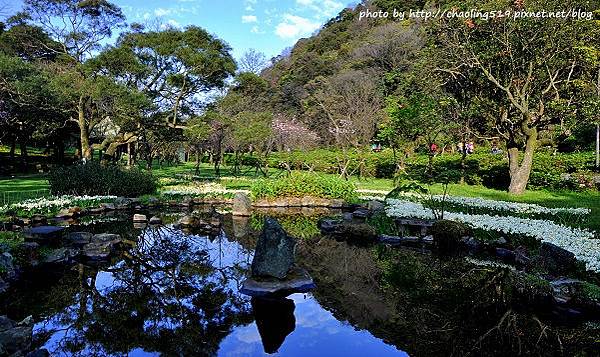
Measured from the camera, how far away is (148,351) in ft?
16.0

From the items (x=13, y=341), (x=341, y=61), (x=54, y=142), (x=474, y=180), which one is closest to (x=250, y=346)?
(x=13, y=341)

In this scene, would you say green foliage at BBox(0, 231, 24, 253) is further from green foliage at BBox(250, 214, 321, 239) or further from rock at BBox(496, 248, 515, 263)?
rock at BBox(496, 248, 515, 263)

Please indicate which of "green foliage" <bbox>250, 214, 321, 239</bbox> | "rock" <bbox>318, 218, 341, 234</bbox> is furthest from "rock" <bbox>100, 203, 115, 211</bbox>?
"rock" <bbox>318, 218, 341, 234</bbox>

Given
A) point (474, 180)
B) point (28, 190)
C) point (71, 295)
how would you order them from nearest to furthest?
point (71, 295)
point (28, 190)
point (474, 180)

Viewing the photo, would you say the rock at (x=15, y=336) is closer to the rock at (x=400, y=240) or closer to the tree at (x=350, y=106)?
the rock at (x=400, y=240)

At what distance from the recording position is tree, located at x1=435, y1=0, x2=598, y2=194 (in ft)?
50.9

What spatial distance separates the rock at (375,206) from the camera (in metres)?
13.5

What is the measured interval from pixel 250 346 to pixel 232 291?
1.83 metres

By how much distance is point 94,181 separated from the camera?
617 inches

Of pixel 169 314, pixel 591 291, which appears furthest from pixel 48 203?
pixel 591 291

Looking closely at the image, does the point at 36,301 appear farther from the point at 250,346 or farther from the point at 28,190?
the point at 28,190

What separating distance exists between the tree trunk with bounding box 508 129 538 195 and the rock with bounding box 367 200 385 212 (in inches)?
253

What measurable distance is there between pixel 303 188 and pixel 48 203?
27.4ft

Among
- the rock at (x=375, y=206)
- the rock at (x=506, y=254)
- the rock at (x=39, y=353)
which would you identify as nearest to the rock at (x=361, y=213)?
the rock at (x=375, y=206)
